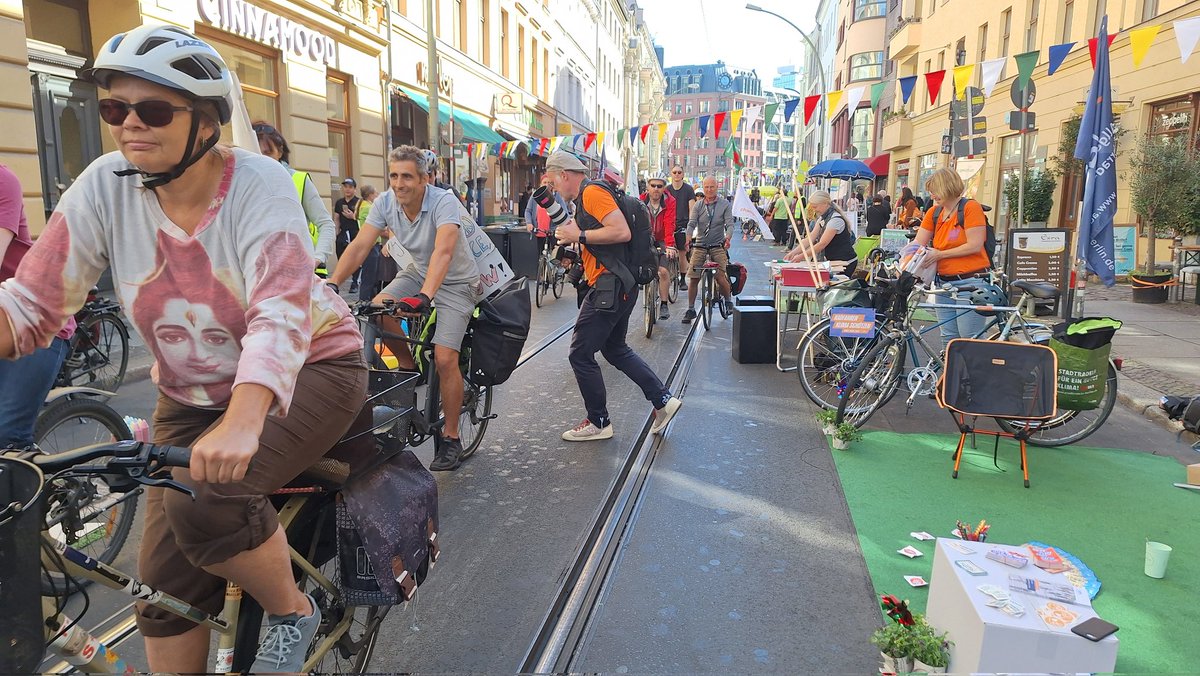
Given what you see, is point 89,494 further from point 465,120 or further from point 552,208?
point 465,120

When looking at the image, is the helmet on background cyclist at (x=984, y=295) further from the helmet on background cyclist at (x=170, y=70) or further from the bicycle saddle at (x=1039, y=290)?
the helmet on background cyclist at (x=170, y=70)

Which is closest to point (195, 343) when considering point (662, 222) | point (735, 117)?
point (662, 222)

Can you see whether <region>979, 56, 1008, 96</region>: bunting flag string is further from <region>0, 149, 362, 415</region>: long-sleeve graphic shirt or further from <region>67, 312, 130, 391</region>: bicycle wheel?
<region>0, 149, 362, 415</region>: long-sleeve graphic shirt

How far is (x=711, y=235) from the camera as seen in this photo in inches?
412

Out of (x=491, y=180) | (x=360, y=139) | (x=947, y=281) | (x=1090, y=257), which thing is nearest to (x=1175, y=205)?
(x=1090, y=257)

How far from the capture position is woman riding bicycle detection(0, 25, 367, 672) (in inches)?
66.4

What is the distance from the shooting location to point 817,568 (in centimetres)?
361

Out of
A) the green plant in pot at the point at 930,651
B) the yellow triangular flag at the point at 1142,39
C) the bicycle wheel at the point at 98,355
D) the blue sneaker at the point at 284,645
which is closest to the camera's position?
the blue sneaker at the point at 284,645

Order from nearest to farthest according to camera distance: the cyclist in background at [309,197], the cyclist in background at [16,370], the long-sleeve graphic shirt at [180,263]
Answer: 1. the long-sleeve graphic shirt at [180,263]
2. the cyclist in background at [16,370]
3. the cyclist in background at [309,197]

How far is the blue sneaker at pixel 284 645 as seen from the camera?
201 centimetres

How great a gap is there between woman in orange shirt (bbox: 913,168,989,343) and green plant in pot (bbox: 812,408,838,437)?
1259 millimetres

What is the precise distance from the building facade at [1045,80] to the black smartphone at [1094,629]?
12152mm

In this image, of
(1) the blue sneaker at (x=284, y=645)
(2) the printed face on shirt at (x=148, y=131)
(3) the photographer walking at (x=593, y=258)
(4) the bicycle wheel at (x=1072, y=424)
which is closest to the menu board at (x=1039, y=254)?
(4) the bicycle wheel at (x=1072, y=424)

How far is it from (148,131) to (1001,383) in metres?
4.75
